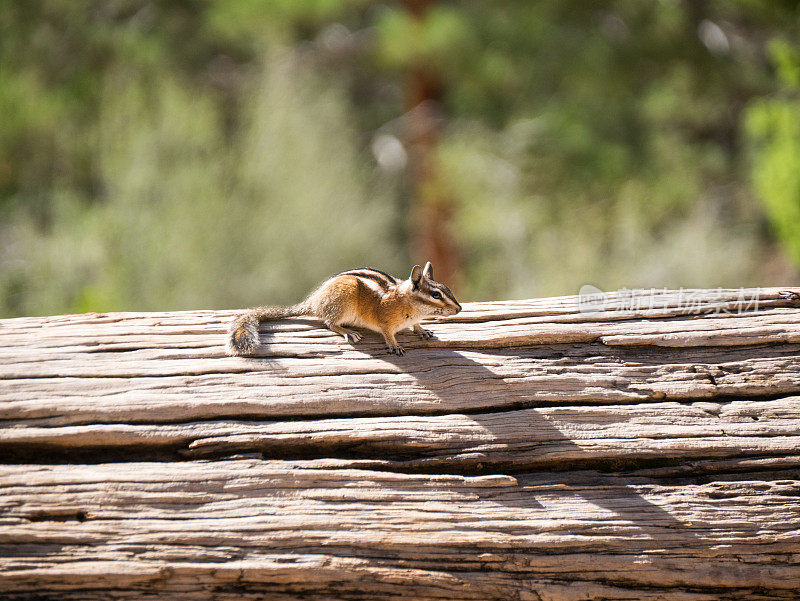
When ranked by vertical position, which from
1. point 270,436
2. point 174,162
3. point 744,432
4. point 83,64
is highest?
point 83,64

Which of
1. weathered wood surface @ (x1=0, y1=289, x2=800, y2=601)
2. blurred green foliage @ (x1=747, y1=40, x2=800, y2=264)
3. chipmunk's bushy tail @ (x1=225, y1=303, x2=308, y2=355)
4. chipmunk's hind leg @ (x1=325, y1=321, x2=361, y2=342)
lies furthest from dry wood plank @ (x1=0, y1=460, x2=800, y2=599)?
blurred green foliage @ (x1=747, y1=40, x2=800, y2=264)

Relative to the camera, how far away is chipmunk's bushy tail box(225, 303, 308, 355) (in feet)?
8.12

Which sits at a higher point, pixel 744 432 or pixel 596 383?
pixel 596 383

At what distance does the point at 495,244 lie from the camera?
11.5 metres

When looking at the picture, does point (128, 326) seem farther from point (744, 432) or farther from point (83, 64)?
point (83, 64)

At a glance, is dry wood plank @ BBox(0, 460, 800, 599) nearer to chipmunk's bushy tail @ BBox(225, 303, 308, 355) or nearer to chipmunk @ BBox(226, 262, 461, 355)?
chipmunk's bushy tail @ BBox(225, 303, 308, 355)

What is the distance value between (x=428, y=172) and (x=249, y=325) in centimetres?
852

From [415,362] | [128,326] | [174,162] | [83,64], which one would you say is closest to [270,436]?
[415,362]

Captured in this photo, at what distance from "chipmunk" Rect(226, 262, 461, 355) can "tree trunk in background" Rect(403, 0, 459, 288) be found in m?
7.56

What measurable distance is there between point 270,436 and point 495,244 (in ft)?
31.3

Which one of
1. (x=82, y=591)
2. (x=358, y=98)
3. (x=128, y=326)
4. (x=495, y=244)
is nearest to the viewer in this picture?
(x=82, y=591)

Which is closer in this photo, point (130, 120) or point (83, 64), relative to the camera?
point (130, 120)

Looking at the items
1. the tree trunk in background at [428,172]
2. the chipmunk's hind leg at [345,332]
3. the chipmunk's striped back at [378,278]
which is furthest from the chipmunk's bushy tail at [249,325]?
the tree trunk in background at [428,172]

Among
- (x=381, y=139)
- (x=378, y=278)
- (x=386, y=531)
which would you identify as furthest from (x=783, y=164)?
(x=381, y=139)
